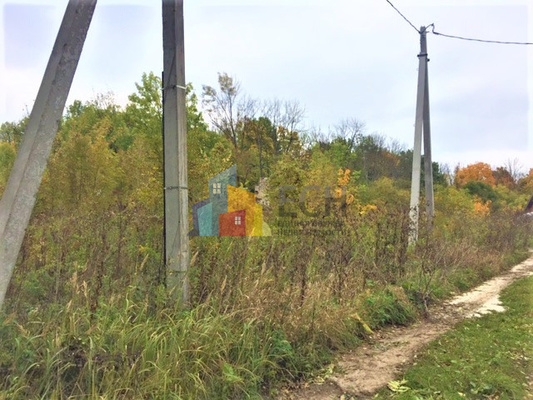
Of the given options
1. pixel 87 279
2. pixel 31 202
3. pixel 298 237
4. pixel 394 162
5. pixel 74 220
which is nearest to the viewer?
pixel 31 202

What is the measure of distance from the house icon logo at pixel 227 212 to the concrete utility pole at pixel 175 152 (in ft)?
3.72

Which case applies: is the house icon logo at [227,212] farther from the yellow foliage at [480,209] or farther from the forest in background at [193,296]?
the yellow foliage at [480,209]

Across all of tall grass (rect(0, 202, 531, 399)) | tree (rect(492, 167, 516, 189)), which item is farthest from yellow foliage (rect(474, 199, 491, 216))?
tree (rect(492, 167, 516, 189))

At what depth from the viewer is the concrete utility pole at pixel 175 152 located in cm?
310

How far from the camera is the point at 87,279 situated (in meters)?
2.92

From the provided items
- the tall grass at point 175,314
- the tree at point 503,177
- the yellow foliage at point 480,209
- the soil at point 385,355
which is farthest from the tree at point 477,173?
the tall grass at point 175,314

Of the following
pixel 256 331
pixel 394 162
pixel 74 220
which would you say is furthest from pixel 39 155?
pixel 394 162

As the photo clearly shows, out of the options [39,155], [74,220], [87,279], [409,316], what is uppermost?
[39,155]

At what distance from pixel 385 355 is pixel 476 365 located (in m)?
0.77

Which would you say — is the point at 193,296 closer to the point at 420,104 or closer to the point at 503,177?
the point at 420,104

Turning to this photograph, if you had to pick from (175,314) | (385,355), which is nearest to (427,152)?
(385,355)

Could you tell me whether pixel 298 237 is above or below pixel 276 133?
below

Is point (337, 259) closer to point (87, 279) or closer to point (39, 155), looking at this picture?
point (87, 279)

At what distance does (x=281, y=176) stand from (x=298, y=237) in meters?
2.57
